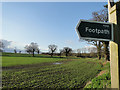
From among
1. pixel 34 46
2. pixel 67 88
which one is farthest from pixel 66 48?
pixel 67 88

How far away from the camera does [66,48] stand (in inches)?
3054

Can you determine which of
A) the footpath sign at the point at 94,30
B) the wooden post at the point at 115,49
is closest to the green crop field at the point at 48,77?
the wooden post at the point at 115,49

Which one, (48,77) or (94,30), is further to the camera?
(48,77)

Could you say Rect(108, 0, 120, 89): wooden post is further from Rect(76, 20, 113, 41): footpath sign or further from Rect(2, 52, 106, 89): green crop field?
Rect(2, 52, 106, 89): green crop field

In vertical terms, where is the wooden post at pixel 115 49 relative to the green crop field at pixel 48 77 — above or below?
above

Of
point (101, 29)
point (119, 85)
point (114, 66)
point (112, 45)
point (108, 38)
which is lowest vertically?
point (119, 85)

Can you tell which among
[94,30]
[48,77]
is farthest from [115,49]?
[48,77]

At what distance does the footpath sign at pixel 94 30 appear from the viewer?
4.61 ft

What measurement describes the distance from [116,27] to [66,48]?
76309 mm

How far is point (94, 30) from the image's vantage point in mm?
1446

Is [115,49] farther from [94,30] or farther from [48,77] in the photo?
[48,77]

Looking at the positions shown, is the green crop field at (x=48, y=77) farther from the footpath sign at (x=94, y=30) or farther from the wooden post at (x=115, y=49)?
the footpath sign at (x=94, y=30)

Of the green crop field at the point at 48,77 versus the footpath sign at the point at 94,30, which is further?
the green crop field at the point at 48,77

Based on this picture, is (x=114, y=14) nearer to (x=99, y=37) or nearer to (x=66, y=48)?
(x=99, y=37)
